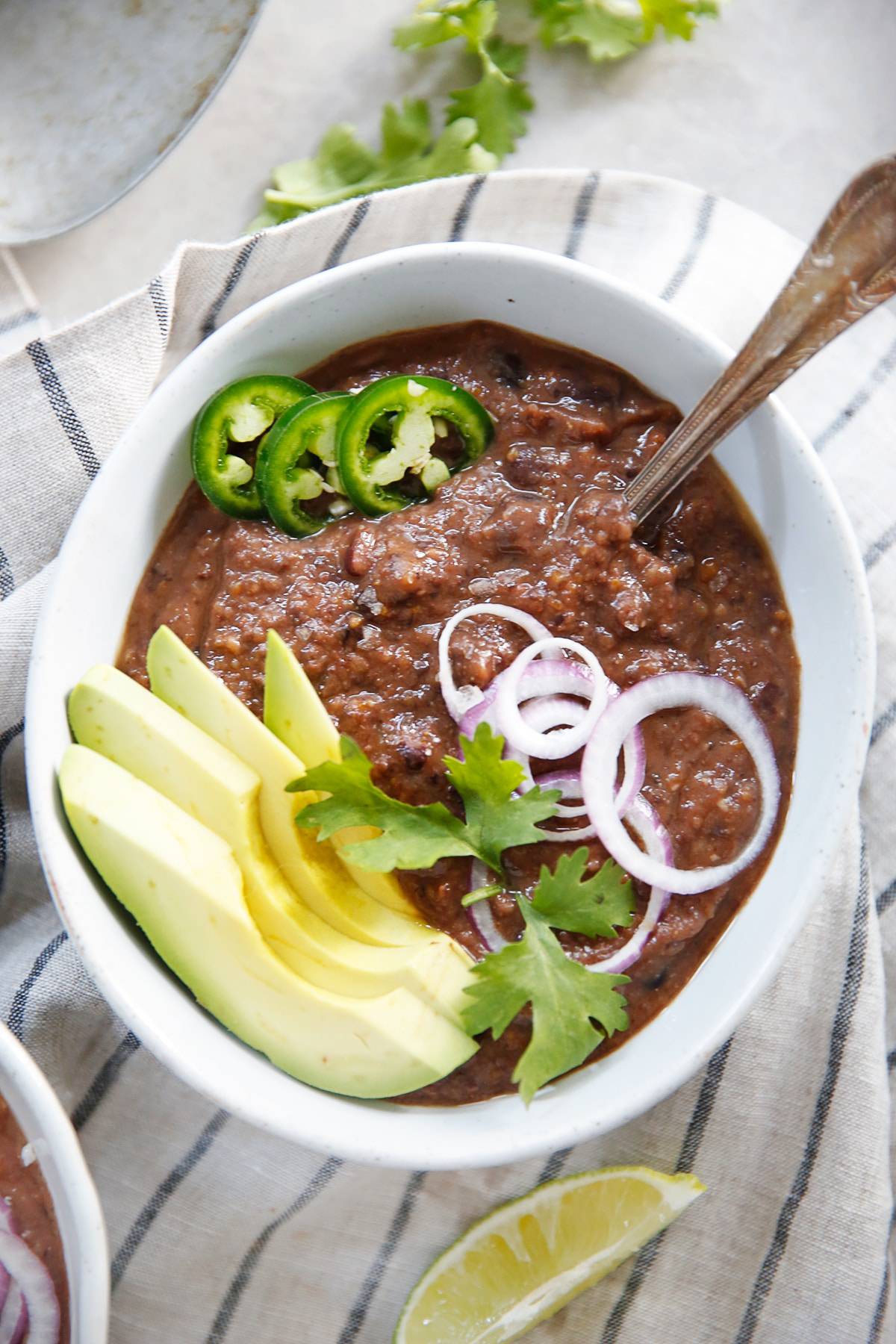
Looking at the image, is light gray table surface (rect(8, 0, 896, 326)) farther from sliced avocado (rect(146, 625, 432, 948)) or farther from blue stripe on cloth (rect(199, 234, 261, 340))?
sliced avocado (rect(146, 625, 432, 948))

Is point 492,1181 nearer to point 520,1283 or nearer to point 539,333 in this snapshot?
point 520,1283

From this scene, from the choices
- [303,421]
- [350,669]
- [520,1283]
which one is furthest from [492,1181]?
[303,421]

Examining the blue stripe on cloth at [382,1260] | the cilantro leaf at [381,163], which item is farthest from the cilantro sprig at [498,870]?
the cilantro leaf at [381,163]

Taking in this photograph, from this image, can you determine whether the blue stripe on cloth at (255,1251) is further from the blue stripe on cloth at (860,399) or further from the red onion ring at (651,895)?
the blue stripe on cloth at (860,399)

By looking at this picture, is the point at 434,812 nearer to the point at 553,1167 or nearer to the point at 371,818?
the point at 371,818

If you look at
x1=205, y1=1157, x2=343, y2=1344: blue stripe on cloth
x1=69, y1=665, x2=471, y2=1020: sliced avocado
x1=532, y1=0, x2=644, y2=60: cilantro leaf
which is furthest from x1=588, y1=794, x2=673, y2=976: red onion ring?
x1=532, y1=0, x2=644, y2=60: cilantro leaf

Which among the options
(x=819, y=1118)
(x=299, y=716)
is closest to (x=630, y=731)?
(x=299, y=716)
